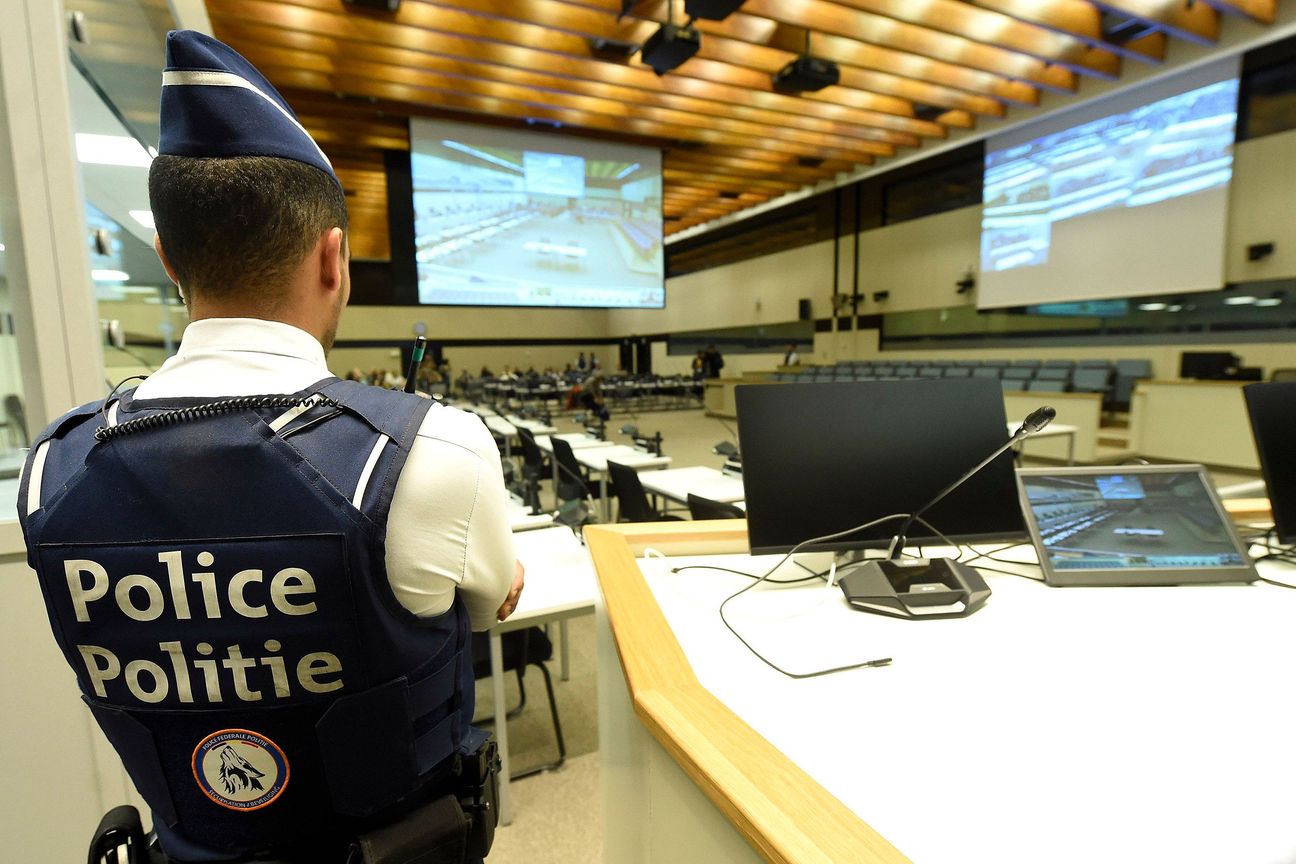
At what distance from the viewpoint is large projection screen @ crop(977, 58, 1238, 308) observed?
6504 mm

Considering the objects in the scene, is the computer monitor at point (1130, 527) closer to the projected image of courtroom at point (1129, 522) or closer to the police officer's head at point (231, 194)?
the projected image of courtroom at point (1129, 522)

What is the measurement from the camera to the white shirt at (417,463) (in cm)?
72

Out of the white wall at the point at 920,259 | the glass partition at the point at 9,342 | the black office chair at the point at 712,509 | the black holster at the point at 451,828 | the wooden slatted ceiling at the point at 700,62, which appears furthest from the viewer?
the white wall at the point at 920,259

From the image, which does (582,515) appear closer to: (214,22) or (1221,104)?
(214,22)

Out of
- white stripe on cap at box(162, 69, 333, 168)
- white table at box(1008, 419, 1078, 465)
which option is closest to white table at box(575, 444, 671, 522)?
white table at box(1008, 419, 1078, 465)

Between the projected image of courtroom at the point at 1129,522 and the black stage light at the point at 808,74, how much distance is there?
204 inches

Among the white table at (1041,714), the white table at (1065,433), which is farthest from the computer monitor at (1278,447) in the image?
the white table at (1065,433)

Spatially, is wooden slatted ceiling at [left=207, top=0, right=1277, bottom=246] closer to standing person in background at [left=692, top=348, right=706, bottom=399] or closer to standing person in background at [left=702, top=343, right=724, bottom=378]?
standing person in background at [left=702, top=343, right=724, bottom=378]

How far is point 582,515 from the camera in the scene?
2.19 m

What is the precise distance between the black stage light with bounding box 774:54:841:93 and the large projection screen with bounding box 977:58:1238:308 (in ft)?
13.7

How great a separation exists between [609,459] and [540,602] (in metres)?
2.00

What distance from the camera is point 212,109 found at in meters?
0.75

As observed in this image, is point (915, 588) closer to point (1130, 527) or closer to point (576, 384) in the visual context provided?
point (1130, 527)

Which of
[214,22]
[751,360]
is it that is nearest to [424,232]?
[214,22]
